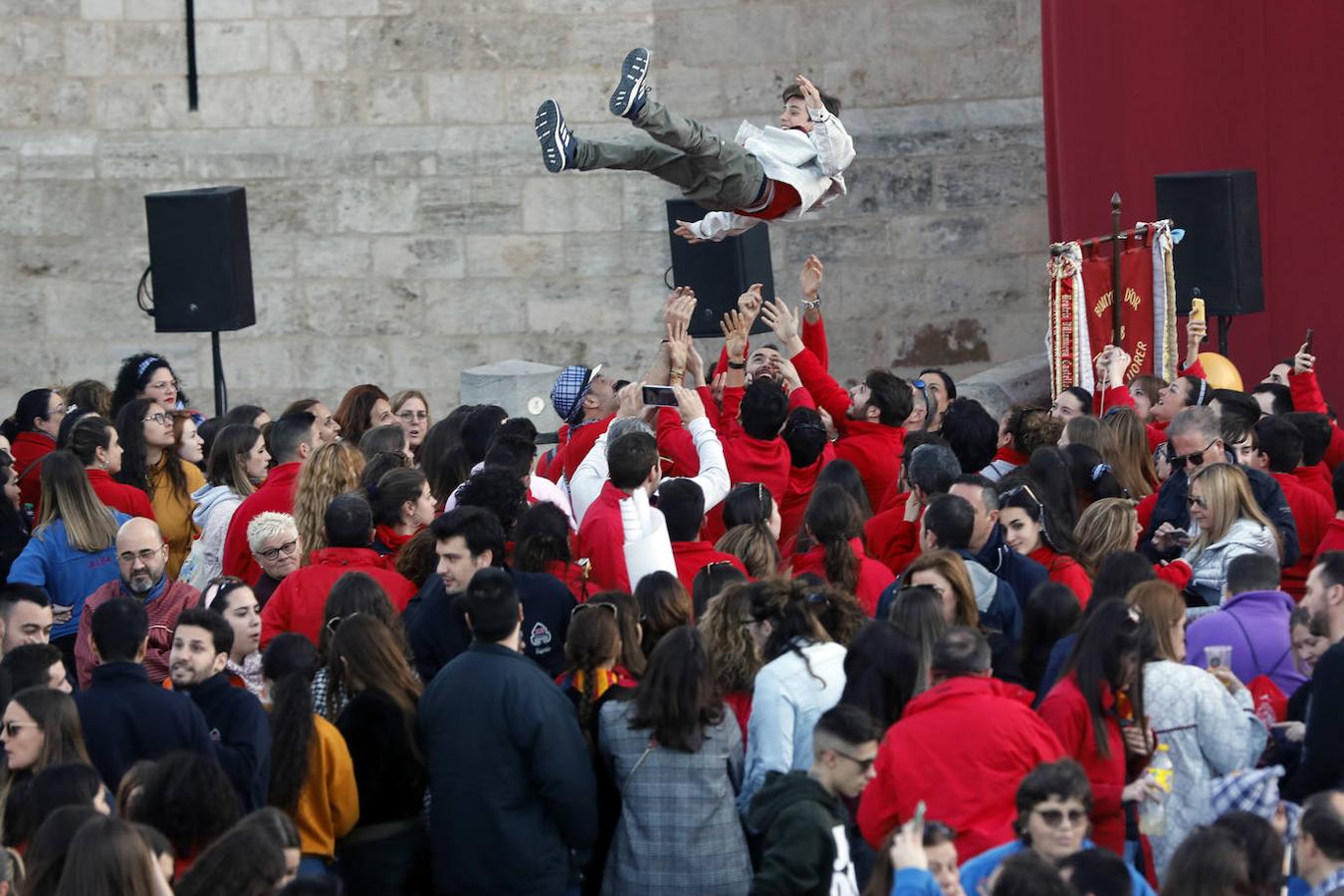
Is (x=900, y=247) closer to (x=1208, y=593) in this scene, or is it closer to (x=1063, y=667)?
(x=1208, y=593)

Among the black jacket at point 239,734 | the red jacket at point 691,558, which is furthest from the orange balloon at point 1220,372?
the black jacket at point 239,734

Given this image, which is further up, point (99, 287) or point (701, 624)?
point (99, 287)

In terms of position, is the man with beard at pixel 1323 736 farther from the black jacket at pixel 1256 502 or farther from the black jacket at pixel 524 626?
the black jacket at pixel 524 626

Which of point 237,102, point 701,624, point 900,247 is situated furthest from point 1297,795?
point 237,102

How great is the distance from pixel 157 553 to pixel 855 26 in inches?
337

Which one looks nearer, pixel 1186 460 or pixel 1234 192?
pixel 1186 460

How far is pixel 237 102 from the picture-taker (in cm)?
1396

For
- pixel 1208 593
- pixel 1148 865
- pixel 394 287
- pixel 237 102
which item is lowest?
pixel 1148 865

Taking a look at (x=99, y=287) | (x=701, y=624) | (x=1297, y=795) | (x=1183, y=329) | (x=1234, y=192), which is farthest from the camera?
(x=99, y=287)

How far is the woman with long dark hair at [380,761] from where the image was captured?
5508 mm

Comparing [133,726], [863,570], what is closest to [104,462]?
[133,726]

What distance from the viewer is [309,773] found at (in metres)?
5.33

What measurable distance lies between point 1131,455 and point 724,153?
1961 mm

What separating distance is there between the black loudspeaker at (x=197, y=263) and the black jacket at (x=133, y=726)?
6.43 meters
